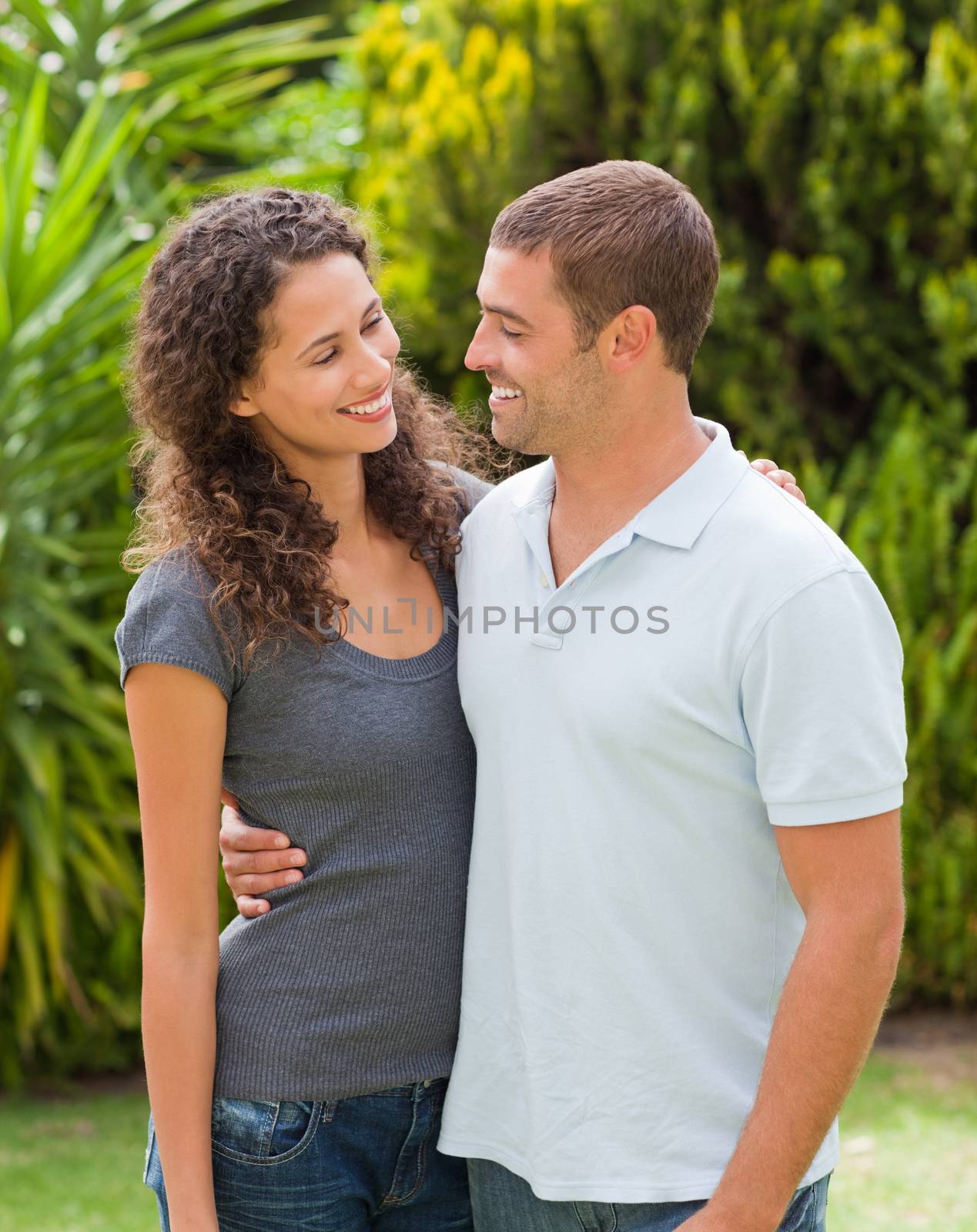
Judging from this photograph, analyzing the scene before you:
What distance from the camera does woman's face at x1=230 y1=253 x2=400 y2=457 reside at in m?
2.00

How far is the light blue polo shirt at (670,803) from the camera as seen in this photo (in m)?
1.64

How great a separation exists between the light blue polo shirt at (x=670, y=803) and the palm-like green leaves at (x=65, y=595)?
2891 mm

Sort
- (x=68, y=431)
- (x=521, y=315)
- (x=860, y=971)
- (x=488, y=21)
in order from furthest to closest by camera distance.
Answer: (x=488, y=21), (x=68, y=431), (x=521, y=315), (x=860, y=971)

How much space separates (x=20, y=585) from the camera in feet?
15.1

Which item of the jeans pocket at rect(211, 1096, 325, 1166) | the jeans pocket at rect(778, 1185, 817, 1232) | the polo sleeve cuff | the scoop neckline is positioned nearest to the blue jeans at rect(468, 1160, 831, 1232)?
the jeans pocket at rect(778, 1185, 817, 1232)

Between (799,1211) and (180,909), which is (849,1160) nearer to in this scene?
(799,1211)

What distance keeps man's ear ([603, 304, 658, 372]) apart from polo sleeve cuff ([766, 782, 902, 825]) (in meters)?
0.63

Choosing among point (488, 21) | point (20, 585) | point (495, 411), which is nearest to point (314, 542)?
point (495, 411)

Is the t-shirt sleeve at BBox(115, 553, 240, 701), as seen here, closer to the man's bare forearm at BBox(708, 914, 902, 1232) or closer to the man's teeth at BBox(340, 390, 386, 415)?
the man's teeth at BBox(340, 390, 386, 415)

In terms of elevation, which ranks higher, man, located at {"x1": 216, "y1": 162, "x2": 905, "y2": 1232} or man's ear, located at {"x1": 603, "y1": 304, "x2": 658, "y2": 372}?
man's ear, located at {"x1": 603, "y1": 304, "x2": 658, "y2": 372}

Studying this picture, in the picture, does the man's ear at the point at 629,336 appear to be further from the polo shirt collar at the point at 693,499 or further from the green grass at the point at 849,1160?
the green grass at the point at 849,1160

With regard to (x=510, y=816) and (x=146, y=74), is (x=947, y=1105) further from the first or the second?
(x=146, y=74)

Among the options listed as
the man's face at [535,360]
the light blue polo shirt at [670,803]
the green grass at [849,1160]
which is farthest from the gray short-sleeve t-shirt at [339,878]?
the green grass at [849,1160]

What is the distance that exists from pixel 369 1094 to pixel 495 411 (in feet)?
3.20
